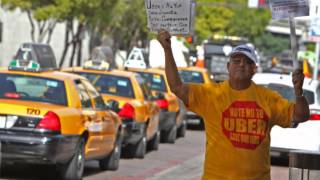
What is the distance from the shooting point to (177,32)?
607cm

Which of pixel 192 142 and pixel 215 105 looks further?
pixel 192 142

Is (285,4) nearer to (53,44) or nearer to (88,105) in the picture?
(88,105)

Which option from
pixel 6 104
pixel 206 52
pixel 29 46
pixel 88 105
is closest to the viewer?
pixel 6 104

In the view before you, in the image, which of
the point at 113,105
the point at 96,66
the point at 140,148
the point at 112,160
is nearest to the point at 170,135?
the point at 140,148

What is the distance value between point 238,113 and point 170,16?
0.86 metres

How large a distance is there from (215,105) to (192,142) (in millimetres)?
15763

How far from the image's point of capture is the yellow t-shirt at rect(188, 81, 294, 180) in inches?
221

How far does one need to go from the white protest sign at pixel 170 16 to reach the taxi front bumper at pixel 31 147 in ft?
17.7

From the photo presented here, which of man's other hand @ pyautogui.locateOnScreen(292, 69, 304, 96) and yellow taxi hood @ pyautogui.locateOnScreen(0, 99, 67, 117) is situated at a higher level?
man's other hand @ pyautogui.locateOnScreen(292, 69, 304, 96)

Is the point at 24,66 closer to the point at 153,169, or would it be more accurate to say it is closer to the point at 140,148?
the point at 153,169

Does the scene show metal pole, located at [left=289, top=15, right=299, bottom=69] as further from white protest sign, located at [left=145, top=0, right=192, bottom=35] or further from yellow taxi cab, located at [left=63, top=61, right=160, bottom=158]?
yellow taxi cab, located at [left=63, top=61, right=160, bottom=158]

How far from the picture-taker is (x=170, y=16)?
6.07 meters

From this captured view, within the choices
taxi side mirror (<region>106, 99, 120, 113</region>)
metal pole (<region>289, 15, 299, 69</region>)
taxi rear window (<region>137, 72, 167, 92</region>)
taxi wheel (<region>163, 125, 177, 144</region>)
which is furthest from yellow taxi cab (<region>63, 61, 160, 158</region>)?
metal pole (<region>289, 15, 299, 69</region>)

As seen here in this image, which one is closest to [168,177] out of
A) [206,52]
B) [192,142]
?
[192,142]
